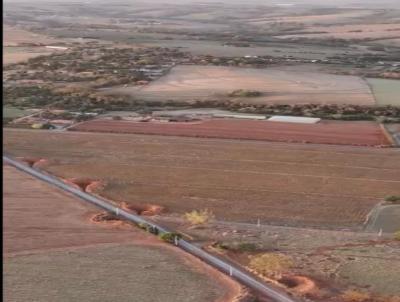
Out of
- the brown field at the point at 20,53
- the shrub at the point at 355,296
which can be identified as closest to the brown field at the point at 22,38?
the brown field at the point at 20,53

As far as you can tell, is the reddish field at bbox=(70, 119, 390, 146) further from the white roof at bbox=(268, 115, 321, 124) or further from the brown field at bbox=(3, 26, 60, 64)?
the brown field at bbox=(3, 26, 60, 64)

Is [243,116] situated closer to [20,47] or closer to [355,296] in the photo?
[355,296]

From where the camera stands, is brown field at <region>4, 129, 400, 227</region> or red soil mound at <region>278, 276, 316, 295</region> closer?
red soil mound at <region>278, 276, 316, 295</region>

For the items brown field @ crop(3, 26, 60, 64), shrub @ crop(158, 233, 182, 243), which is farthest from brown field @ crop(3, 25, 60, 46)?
shrub @ crop(158, 233, 182, 243)

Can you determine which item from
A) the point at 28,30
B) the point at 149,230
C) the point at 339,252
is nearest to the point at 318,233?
the point at 339,252

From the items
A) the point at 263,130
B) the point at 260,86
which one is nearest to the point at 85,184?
the point at 263,130

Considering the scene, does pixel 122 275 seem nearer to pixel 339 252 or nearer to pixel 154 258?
pixel 154 258

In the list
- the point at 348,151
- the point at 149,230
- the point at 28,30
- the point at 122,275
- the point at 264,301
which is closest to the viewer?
the point at 264,301
